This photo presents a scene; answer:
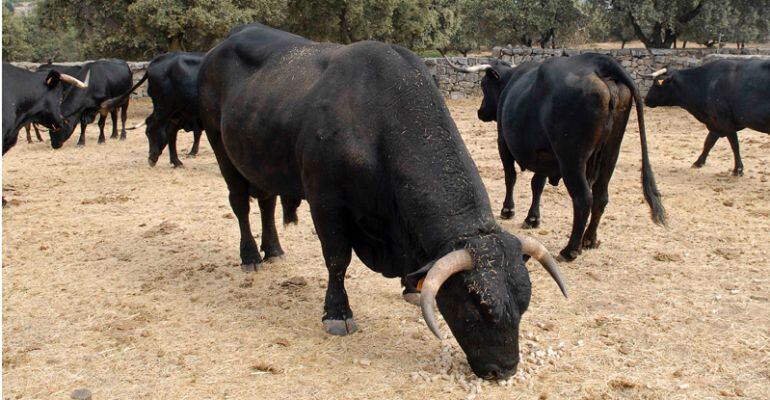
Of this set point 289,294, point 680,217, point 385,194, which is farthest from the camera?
point 680,217

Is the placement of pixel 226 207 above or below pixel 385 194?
below

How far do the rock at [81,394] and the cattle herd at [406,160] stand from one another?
1563mm

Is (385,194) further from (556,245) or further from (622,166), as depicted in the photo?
(622,166)

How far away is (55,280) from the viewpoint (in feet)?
18.4

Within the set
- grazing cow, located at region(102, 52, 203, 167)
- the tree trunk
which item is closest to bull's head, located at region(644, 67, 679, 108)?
grazing cow, located at region(102, 52, 203, 167)

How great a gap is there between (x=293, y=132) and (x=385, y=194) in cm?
92

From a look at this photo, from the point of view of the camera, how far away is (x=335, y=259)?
4410 mm

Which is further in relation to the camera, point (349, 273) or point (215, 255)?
point (215, 255)

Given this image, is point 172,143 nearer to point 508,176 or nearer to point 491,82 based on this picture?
point 491,82

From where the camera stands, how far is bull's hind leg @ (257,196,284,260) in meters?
5.96

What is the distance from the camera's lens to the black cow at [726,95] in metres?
9.15

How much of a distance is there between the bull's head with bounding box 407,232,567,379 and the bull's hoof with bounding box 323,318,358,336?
3.57 ft

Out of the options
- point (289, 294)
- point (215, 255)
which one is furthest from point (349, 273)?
point (215, 255)

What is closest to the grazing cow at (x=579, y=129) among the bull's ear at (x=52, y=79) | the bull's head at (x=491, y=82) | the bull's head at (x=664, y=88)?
the bull's head at (x=491, y=82)
